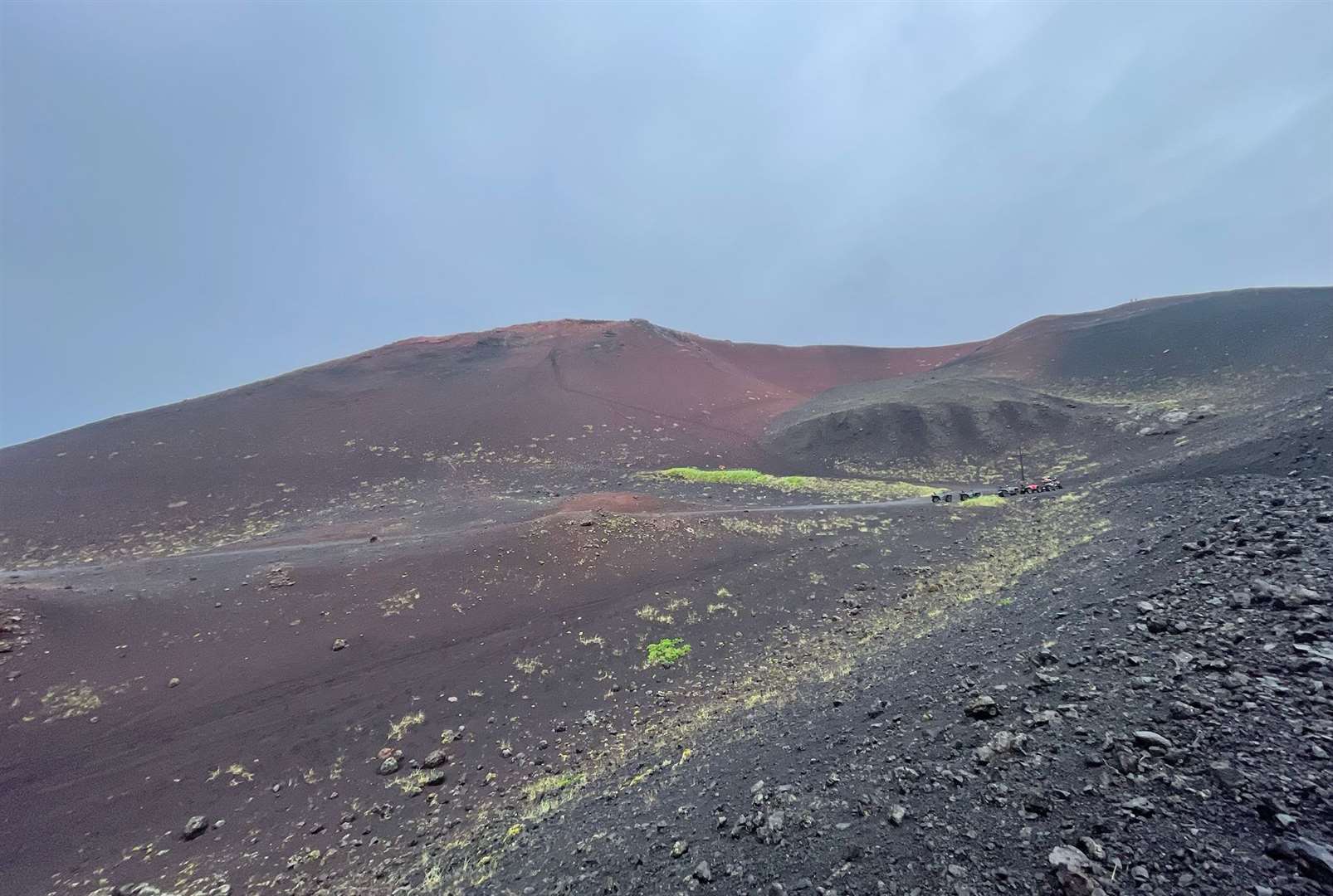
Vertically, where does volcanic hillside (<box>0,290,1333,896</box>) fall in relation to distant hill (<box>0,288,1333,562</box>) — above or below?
below

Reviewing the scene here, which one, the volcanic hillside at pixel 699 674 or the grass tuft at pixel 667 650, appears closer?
the volcanic hillside at pixel 699 674

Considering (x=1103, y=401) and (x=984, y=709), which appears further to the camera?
(x=1103, y=401)

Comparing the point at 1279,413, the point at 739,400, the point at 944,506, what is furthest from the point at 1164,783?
the point at 739,400

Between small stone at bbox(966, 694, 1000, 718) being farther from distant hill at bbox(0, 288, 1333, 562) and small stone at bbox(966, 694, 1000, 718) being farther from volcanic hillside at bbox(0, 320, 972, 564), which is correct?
volcanic hillside at bbox(0, 320, 972, 564)

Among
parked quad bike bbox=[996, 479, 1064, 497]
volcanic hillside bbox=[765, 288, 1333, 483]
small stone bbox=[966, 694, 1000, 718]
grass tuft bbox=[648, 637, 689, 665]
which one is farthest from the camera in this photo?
volcanic hillside bbox=[765, 288, 1333, 483]

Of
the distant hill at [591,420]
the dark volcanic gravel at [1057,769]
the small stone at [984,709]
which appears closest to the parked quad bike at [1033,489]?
the distant hill at [591,420]

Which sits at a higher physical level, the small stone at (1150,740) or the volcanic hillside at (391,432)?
the volcanic hillside at (391,432)

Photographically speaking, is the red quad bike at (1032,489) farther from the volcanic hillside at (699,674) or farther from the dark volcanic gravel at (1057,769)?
the dark volcanic gravel at (1057,769)

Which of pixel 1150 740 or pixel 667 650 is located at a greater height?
pixel 1150 740

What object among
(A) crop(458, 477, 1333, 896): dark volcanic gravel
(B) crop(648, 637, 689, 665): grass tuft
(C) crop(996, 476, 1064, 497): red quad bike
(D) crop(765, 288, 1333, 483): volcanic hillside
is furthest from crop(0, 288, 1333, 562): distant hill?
(A) crop(458, 477, 1333, 896): dark volcanic gravel

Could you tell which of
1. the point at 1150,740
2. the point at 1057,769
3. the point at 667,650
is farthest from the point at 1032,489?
the point at 1057,769

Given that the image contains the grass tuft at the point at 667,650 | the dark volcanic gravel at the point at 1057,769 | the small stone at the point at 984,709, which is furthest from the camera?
the grass tuft at the point at 667,650

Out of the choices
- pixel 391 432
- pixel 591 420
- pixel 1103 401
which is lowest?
pixel 1103 401

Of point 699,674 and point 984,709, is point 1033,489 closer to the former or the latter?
point 699,674
